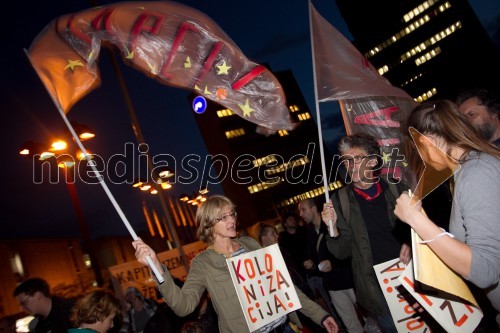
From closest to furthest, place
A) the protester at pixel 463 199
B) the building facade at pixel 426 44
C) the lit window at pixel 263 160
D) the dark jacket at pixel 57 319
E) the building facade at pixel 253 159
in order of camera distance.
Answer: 1. the protester at pixel 463 199
2. the dark jacket at pixel 57 319
3. the building facade at pixel 426 44
4. the building facade at pixel 253 159
5. the lit window at pixel 263 160

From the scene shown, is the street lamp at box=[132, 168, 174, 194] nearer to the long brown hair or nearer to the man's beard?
the man's beard

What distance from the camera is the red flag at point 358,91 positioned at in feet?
12.9

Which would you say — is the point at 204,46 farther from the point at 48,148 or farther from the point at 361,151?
the point at 48,148

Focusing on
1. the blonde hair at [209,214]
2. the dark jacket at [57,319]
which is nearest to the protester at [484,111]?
the blonde hair at [209,214]

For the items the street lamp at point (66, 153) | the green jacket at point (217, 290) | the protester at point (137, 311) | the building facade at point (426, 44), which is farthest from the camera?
the building facade at point (426, 44)

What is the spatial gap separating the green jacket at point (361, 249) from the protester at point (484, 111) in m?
1.15

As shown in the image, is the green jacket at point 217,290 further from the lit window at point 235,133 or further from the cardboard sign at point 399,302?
the lit window at point 235,133

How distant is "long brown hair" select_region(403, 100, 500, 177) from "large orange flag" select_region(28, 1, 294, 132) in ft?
5.80

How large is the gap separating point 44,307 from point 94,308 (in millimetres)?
1385

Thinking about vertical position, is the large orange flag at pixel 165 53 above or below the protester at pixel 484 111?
above

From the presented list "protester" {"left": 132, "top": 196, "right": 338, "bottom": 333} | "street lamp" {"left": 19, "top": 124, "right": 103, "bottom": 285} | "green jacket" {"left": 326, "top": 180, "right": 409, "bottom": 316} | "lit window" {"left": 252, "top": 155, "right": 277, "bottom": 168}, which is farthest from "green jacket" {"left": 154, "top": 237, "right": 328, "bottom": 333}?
"lit window" {"left": 252, "top": 155, "right": 277, "bottom": 168}

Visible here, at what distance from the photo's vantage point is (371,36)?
106500 mm

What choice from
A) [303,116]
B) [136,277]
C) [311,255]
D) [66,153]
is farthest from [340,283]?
[303,116]

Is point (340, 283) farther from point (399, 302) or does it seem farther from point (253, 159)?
point (253, 159)
